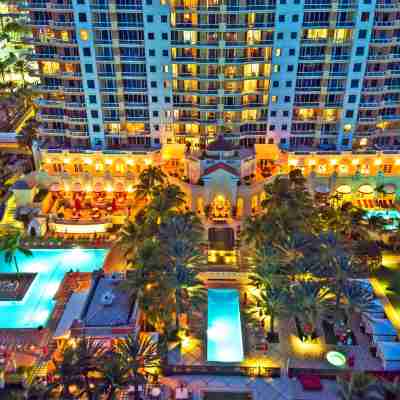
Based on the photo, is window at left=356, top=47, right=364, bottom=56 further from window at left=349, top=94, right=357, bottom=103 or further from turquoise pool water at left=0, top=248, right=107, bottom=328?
turquoise pool water at left=0, top=248, right=107, bottom=328

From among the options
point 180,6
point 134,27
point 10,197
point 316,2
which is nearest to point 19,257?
point 10,197

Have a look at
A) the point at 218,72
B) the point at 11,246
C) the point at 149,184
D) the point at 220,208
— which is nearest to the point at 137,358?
the point at 11,246

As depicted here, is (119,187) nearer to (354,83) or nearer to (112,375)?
(354,83)

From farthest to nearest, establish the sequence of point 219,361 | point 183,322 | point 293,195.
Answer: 1. point 293,195
2. point 183,322
3. point 219,361

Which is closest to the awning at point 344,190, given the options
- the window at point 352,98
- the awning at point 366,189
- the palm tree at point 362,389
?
the awning at point 366,189

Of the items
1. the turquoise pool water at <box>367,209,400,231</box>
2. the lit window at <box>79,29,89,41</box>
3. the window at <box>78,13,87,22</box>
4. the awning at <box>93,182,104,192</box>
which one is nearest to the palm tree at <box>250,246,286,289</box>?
the turquoise pool water at <box>367,209,400,231</box>

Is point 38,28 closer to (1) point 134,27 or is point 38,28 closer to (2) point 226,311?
(1) point 134,27
